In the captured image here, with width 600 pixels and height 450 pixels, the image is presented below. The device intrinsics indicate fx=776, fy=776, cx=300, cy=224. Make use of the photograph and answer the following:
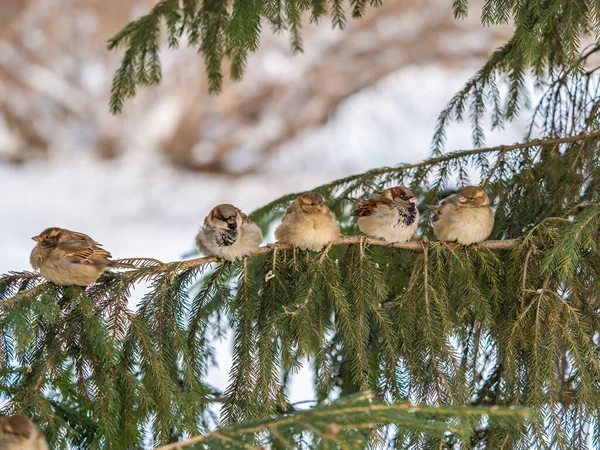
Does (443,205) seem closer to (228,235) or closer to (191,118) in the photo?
(228,235)

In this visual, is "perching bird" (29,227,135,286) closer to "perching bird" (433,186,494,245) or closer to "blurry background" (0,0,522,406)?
"perching bird" (433,186,494,245)

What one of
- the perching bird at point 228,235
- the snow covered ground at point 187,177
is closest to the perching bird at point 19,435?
the perching bird at point 228,235

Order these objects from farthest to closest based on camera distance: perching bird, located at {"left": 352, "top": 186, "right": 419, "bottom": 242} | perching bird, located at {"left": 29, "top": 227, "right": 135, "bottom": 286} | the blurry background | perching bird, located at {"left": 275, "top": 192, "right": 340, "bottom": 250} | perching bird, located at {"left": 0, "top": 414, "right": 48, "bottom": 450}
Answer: the blurry background → perching bird, located at {"left": 352, "top": 186, "right": 419, "bottom": 242} → perching bird, located at {"left": 275, "top": 192, "right": 340, "bottom": 250} → perching bird, located at {"left": 29, "top": 227, "right": 135, "bottom": 286} → perching bird, located at {"left": 0, "top": 414, "right": 48, "bottom": 450}

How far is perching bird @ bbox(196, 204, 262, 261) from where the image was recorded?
224 centimetres

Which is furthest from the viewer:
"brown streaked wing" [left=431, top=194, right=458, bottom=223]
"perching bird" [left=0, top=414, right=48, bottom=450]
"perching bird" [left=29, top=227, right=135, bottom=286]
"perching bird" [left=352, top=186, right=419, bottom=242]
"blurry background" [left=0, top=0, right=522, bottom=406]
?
"blurry background" [left=0, top=0, right=522, bottom=406]

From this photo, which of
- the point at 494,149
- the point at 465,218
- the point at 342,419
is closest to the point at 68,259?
the point at 342,419

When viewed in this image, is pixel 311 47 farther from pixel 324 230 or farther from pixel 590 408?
pixel 590 408

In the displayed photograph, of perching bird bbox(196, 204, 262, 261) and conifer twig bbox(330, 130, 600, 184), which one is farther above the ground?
conifer twig bbox(330, 130, 600, 184)

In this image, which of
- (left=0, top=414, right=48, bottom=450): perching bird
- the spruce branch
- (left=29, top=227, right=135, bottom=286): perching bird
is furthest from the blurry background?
the spruce branch

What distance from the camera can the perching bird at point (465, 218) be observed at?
89.8 inches

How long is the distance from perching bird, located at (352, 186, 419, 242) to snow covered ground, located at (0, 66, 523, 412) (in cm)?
354

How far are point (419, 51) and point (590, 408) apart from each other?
469cm

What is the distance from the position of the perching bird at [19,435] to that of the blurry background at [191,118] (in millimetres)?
4479

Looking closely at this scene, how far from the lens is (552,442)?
6.59 ft
